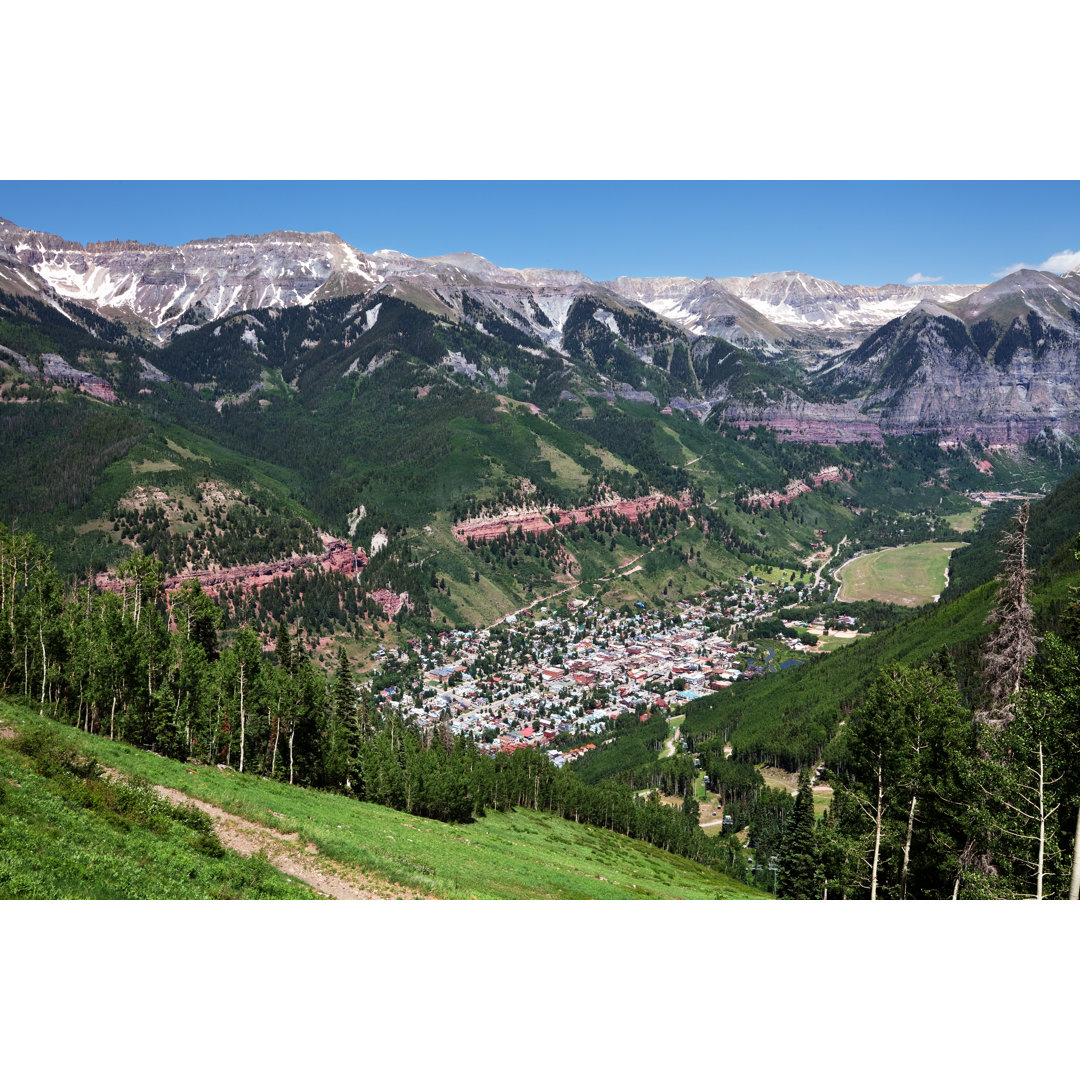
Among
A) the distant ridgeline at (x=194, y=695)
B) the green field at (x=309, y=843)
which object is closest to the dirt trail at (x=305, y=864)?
the green field at (x=309, y=843)

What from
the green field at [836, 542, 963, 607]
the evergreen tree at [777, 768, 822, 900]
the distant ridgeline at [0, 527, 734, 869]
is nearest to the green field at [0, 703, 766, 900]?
the evergreen tree at [777, 768, 822, 900]

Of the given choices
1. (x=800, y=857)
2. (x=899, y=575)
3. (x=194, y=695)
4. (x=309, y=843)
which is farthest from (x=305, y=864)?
(x=899, y=575)

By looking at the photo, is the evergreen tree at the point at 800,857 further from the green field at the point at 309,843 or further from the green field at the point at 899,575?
the green field at the point at 899,575

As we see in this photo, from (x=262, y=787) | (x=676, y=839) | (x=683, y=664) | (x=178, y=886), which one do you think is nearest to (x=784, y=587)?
(x=683, y=664)

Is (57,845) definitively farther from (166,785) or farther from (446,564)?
(446,564)

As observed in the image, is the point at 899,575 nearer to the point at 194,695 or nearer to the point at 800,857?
the point at 800,857

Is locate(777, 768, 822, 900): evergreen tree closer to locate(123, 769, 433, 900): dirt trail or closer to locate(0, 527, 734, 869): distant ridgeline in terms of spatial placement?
locate(0, 527, 734, 869): distant ridgeline
